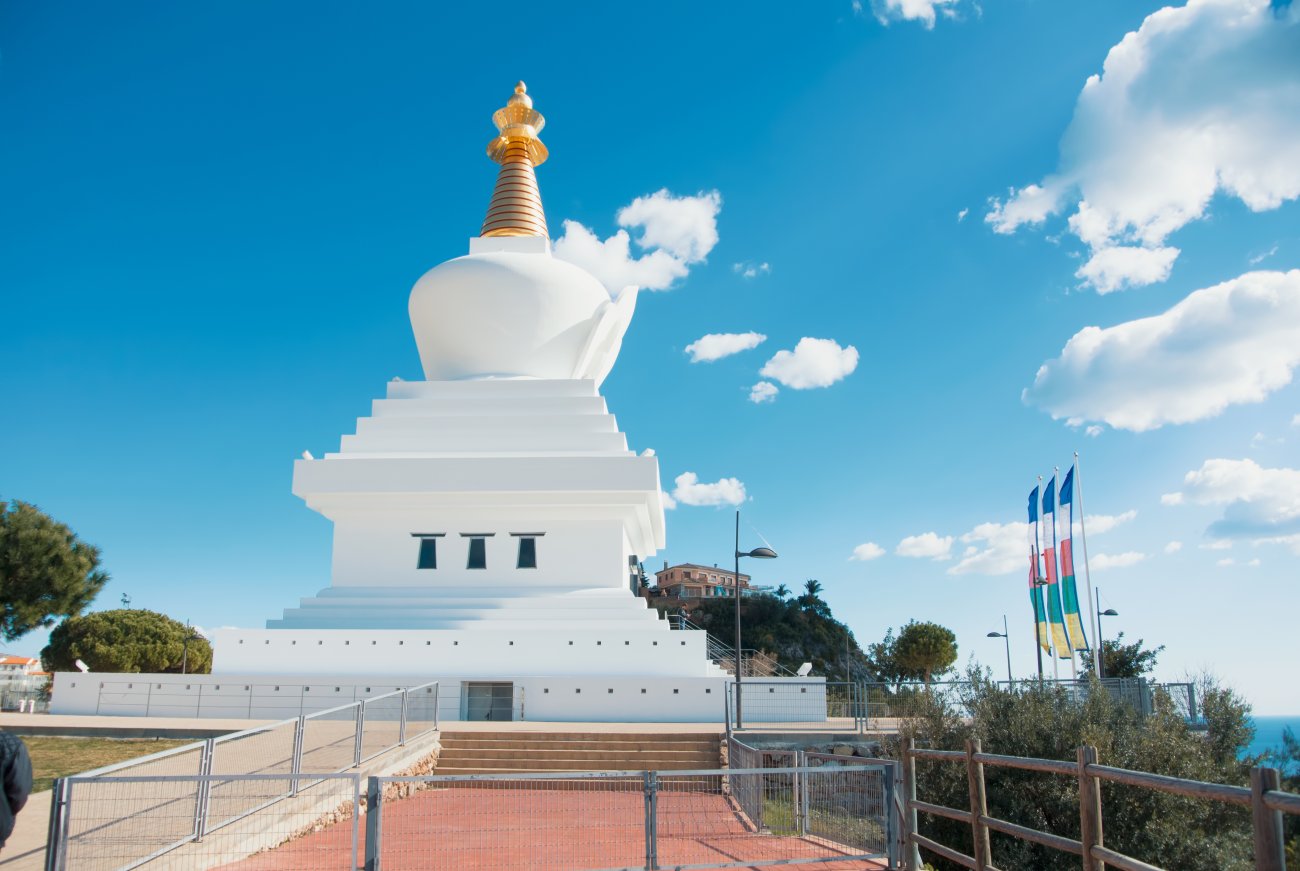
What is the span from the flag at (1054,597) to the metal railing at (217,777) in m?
21.4

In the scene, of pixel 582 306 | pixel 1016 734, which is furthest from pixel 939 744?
pixel 582 306

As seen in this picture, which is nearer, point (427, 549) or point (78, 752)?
point (78, 752)

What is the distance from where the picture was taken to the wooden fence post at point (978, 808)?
8.27 metres

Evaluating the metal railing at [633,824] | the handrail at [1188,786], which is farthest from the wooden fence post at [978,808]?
the handrail at [1188,786]

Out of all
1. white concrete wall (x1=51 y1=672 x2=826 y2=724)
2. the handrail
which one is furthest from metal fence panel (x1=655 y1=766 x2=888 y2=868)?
white concrete wall (x1=51 y1=672 x2=826 y2=724)

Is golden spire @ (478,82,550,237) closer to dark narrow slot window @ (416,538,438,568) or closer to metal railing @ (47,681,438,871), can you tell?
dark narrow slot window @ (416,538,438,568)

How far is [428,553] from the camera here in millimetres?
25078

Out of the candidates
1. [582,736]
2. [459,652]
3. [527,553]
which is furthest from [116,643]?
[582,736]

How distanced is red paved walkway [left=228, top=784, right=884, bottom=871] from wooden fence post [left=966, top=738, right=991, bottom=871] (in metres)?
1.08

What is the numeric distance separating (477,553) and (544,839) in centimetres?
1502

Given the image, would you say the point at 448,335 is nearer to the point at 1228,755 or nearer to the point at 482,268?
the point at 482,268

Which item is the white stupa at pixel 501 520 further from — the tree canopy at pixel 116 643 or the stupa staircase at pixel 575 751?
the tree canopy at pixel 116 643

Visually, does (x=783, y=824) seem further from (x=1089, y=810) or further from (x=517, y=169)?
(x=517, y=169)

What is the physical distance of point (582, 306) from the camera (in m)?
28.3
